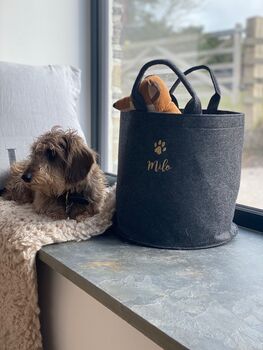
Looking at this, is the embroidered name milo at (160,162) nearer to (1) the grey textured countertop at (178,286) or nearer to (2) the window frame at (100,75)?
(1) the grey textured countertop at (178,286)

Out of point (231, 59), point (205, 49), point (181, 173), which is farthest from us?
point (205, 49)

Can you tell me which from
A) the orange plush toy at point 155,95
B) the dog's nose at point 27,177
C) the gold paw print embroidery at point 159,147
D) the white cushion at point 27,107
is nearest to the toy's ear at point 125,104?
the orange plush toy at point 155,95

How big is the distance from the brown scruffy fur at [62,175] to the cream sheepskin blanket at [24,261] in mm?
41

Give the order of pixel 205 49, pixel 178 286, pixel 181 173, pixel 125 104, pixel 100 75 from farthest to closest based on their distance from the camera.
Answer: pixel 100 75 < pixel 205 49 < pixel 125 104 < pixel 181 173 < pixel 178 286

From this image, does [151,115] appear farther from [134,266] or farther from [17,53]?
[17,53]

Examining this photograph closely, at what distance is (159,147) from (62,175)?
0.30 meters

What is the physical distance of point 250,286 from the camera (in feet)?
2.69

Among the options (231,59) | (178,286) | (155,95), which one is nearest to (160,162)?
(155,95)

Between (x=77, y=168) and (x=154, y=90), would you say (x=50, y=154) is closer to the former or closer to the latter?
(x=77, y=168)

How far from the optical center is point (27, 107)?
4.62 feet

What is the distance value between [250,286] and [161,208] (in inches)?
10.0

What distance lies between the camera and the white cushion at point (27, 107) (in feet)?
4.50

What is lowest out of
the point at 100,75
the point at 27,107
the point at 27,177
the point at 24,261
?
the point at 24,261

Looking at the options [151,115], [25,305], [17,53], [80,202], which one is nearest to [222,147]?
[151,115]
